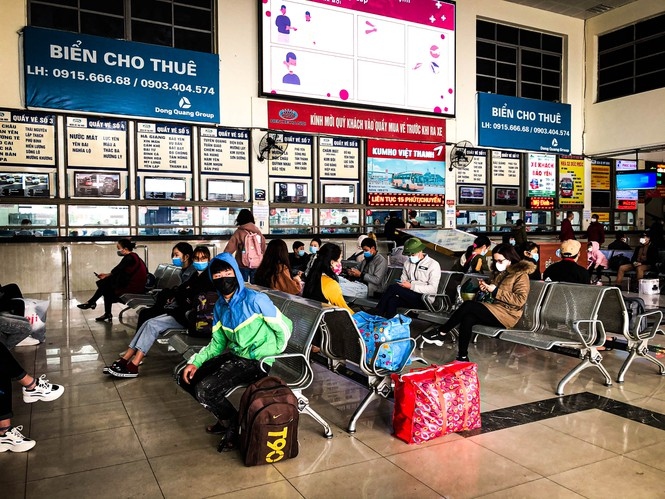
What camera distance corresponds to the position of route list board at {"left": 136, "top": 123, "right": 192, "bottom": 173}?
11961mm

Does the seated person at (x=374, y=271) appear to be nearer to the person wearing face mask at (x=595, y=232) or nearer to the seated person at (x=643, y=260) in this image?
the seated person at (x=643, y=260)

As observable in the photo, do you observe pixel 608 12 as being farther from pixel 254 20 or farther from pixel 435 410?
pixel 435 410

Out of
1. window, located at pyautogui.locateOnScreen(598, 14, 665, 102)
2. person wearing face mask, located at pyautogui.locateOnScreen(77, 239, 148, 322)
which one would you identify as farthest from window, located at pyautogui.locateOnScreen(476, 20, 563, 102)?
person wearing face mask, located at pyautogui.locateOnScreen(77, 239, 148, 322)

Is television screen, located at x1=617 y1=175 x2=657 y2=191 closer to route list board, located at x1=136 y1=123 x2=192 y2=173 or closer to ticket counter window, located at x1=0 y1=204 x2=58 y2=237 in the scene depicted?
route list board, located at x1=136 y1=123 x2=192 y2=173

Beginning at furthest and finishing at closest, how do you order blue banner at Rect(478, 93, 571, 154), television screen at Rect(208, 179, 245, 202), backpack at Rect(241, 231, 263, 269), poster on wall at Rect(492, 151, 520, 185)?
1. poster on wall at Rect(492, 151, 520, 185)
2. blue banner at Rect(478, 93, 571, 154)
3. television screen at Rect(208, 179, 245, 202)
4. backpack at Rect(241, 231, 263, 269)

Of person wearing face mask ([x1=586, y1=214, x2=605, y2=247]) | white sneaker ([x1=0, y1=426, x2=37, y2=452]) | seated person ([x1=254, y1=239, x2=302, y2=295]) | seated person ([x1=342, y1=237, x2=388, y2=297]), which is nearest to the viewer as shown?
white sneaker ([x1=0, y1=426, x2=37, y2=452])

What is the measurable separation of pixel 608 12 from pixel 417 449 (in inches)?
709

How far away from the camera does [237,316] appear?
3.72 m

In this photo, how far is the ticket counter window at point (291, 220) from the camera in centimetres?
1337

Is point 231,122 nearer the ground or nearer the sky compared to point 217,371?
nearer the sky

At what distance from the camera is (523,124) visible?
55.7ft

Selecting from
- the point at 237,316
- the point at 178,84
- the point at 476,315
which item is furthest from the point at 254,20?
the point at 237,316

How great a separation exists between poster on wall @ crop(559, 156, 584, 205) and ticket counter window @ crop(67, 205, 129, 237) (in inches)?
505

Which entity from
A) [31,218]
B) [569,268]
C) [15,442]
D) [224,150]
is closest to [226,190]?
[224,150]
